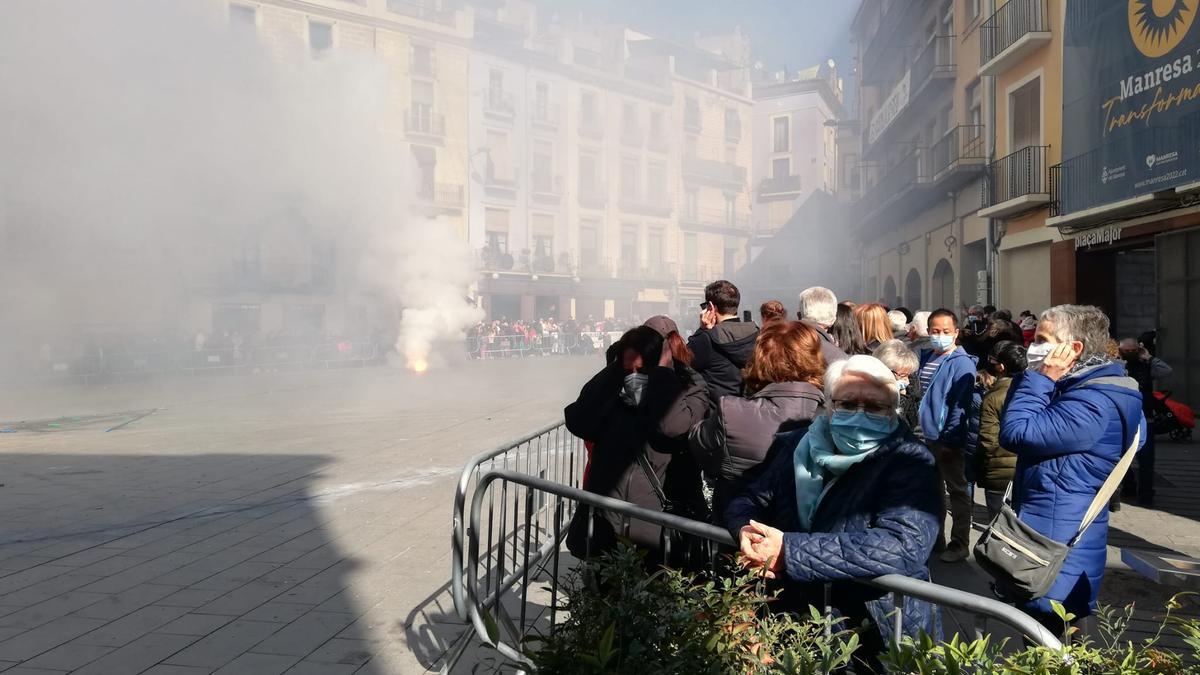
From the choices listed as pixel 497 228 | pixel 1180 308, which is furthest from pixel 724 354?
pixel 497 228

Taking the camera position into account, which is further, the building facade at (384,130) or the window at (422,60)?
the window at (422,60)

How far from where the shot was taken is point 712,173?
47125mm

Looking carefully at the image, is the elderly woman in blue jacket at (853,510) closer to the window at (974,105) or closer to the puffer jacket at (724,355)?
the puffer jacket at (724,355)

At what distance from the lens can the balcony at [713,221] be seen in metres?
48.3

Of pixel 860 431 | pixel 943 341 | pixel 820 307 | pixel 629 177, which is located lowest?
pixel 860 431

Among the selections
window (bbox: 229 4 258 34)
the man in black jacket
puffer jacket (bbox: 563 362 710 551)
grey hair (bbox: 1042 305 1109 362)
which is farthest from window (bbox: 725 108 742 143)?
Answer: grey hair (bbox: 1042 305 1109 362)

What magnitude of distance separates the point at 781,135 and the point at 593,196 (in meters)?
19.8

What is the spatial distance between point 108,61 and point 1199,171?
16.6m

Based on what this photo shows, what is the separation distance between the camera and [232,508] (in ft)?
23.0

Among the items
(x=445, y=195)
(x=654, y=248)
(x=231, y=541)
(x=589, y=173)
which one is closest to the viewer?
(x=231, y=541)

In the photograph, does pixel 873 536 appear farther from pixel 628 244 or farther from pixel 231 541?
pixel 628 244

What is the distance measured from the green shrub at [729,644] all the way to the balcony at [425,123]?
35.9 m

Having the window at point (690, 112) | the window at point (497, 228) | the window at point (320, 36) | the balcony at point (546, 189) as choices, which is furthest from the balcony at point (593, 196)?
the window at point (320, 36)

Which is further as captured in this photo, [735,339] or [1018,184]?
[1018,184]
